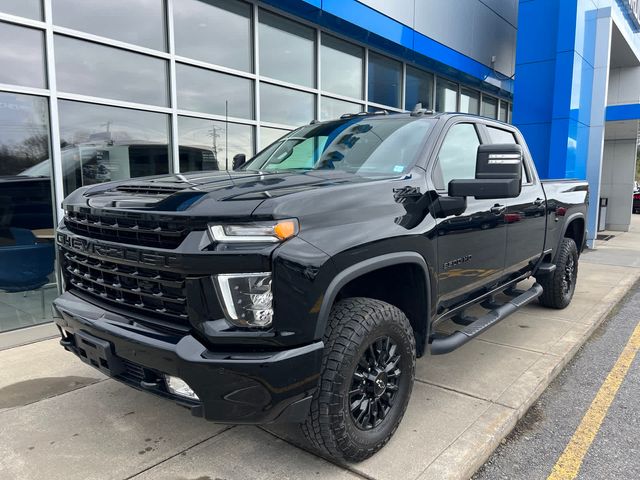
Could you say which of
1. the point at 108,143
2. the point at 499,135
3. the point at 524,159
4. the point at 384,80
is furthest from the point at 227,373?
the point at 384,80

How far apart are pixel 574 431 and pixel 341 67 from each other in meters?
7.62

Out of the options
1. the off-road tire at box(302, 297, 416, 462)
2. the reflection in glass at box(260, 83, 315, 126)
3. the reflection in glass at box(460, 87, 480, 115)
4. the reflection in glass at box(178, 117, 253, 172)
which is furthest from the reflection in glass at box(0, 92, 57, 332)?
the reflection in glass at box(460, 87, 480, 115)

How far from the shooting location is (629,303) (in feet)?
21.2

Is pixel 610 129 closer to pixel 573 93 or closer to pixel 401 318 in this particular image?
pixel 573 93

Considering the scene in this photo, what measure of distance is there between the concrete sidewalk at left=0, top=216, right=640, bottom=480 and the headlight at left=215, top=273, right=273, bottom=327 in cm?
98

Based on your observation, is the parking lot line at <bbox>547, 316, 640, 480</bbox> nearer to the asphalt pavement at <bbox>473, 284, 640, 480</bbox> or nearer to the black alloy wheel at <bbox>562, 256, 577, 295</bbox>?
the asphalt pavement at <bbox>473, 284, 640, 480</bbox>

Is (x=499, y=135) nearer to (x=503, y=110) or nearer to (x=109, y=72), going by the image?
Answer: (x=109, y=72)

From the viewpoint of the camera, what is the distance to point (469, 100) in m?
13.4

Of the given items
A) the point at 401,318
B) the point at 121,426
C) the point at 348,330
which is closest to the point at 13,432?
the point at 121,426

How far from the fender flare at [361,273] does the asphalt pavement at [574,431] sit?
2.90 ft

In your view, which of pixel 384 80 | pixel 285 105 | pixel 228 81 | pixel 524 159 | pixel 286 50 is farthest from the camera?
pixel 384 80

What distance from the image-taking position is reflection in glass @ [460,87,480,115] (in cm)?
1305

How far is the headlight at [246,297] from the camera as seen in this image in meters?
2.18

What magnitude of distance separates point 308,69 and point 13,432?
7.10 m
